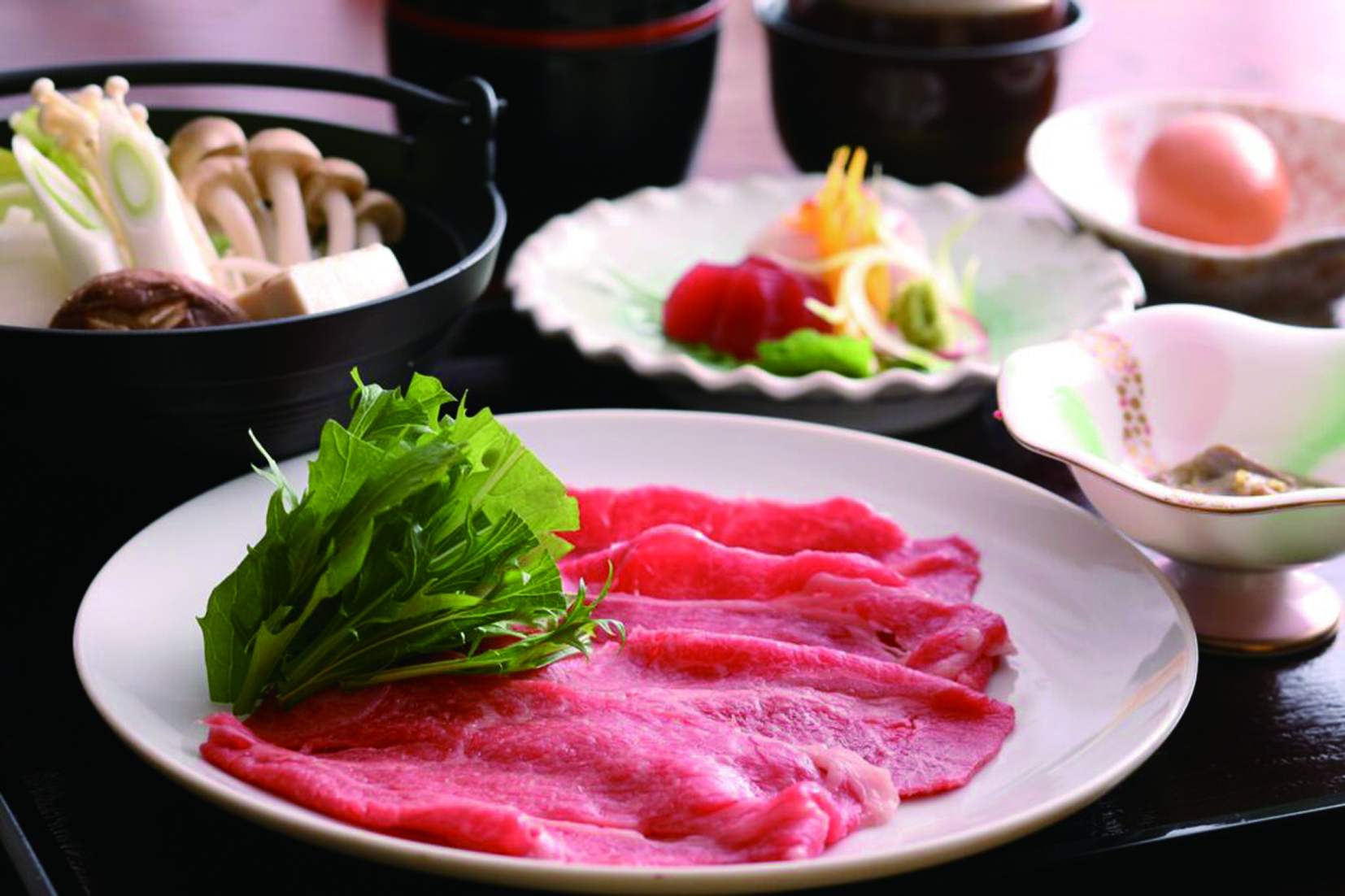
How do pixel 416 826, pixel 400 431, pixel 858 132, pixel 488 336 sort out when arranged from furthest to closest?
1. pixel 858 132
2. pixel 488 336
3. pixel 400 431
4. pixel 416 826

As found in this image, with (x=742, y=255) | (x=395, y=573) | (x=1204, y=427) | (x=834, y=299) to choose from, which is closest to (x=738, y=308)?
(x=834, y=299)

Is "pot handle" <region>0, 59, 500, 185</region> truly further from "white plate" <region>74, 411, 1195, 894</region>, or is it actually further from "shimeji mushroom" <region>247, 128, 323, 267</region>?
"white plate" <region>74, 411, 1195, 894</region>

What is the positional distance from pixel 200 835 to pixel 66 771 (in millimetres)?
129

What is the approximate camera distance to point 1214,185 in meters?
1.88

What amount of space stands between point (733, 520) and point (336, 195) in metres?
0.55

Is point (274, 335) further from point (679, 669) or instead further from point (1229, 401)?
point (1229, 401)

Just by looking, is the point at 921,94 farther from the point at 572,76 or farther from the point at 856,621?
the point at 856,621

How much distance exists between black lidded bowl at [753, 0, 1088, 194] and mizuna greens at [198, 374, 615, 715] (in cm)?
114

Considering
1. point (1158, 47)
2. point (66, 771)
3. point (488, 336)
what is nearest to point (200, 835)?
A: point (66, 771)

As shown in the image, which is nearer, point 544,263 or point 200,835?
point 200,835

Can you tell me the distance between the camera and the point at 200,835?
984 millimetres

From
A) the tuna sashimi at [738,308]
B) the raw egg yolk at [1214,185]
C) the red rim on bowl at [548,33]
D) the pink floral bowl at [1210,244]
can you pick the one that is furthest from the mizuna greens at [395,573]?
the raw egg yolk at [1214,185]

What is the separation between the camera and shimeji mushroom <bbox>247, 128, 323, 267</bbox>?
151 centimetres

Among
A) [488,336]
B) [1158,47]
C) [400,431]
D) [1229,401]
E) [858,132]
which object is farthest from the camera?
[1158,47]
